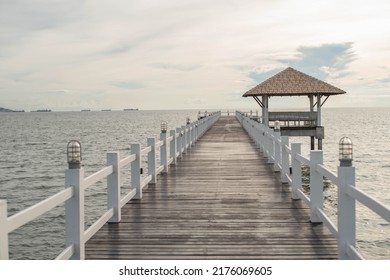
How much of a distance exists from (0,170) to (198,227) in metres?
36.2

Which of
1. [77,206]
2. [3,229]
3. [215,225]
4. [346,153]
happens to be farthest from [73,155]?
[346,153]

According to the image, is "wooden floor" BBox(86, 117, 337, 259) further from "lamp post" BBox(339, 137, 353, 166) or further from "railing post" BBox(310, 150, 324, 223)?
"lamp post" BBox(339, 137, 353, 166)

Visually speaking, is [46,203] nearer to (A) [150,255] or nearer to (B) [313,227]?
(A) [150,255]

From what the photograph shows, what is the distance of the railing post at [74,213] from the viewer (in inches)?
217

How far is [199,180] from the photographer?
1180 cm

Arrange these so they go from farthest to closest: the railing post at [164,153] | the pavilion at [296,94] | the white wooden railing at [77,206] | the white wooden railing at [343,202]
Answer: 1. the pavilion at [296,94]
2. the railing post at [164,153]
3. the white wooden railing at [343,202]
4. the white wooden railing at [77,206]

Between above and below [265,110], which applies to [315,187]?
below

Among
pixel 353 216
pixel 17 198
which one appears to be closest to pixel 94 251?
pixel 353 216

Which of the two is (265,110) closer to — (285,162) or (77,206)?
(285,162)

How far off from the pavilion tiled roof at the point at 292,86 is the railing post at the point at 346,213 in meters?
29.4

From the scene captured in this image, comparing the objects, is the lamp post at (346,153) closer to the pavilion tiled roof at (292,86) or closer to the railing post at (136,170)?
the railing post at (136,170)

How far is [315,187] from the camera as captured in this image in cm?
736

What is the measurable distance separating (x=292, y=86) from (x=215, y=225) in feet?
96.8

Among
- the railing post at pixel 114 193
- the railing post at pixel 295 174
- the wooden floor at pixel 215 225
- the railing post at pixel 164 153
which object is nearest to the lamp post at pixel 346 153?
the wooden floor at pixel 215 225
